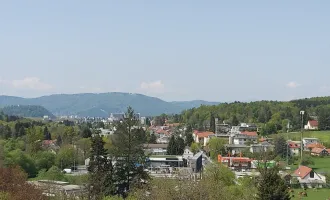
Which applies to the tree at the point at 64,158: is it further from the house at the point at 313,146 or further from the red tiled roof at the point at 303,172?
the house at the point at 313,146

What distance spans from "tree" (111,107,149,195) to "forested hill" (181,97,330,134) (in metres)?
66.2

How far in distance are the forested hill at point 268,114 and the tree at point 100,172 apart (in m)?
65.6

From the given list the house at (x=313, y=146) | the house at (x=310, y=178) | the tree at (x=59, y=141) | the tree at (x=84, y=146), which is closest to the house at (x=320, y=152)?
the house at (x=313, y=146)

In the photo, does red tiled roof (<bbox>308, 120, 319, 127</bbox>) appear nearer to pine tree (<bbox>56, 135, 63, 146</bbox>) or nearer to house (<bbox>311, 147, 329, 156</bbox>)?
house (<bbox>311, 147, 329, 156</bbox>)

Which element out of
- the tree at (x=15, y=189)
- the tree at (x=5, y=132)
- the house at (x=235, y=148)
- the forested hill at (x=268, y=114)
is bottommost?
the house at (x=235, y=148)

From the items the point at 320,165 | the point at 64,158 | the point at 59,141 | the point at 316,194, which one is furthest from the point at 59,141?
the point at 316,194

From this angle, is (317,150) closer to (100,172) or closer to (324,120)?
(324,120)

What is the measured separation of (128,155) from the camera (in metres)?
27.6

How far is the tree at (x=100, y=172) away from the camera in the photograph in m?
26.2

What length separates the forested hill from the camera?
300 ft

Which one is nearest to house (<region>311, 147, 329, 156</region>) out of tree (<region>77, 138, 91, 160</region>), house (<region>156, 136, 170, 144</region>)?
tree (<region>77, 138, 91, 160</region>)

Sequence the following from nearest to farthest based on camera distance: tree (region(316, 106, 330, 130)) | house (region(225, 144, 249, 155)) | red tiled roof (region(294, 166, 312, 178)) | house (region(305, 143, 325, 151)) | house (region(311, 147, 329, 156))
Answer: red tiled roof (region(294, 166, 312, 178)) → house (region(311, 147, 329, 156)) → house (region(305, 143, 325, 151)) → house (region(225, 144, 249, 155)) → tree (region(316, 106, 330, 130))

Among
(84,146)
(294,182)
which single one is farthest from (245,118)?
(294,182)

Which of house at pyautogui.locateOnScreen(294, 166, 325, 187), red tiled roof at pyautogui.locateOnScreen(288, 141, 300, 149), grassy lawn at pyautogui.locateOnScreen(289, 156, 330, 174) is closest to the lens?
house at pyautogui.locateOnScreen(294, 166, 325, 187)
